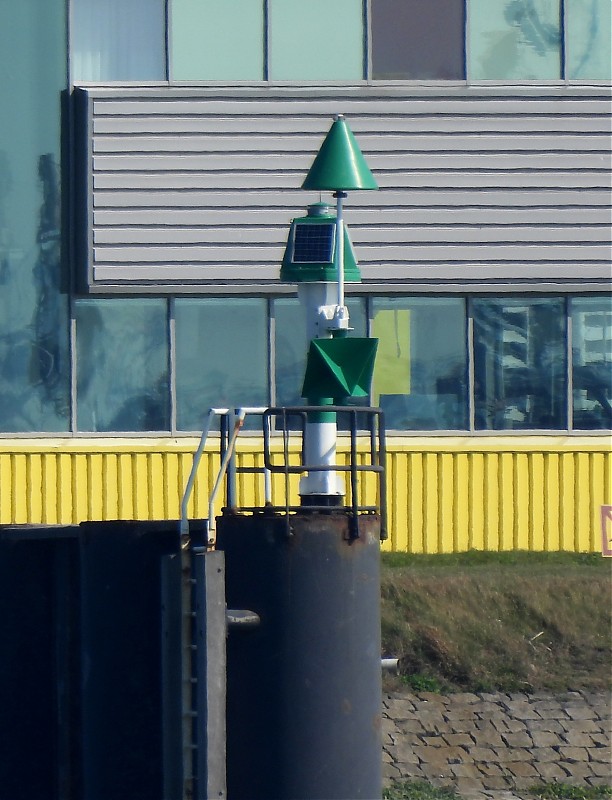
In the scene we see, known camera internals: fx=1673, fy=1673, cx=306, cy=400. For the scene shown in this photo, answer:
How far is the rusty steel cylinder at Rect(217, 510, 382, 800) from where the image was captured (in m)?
7.60

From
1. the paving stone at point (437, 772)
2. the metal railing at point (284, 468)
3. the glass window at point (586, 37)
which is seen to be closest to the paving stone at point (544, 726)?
the paving stone at point (437, 772)

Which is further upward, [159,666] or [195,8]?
[195,8]

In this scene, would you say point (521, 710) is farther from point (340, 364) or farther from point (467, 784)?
point (340, 364)

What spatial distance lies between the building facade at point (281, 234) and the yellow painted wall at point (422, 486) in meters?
0.02

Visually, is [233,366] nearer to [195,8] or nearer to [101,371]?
[101,371]

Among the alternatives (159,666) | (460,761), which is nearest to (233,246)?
(460,761)

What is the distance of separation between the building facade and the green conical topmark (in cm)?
879

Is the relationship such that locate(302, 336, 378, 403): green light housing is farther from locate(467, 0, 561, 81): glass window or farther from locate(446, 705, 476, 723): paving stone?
locate(467, 0, 561, 81): glass window

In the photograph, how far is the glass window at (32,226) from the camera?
17.5 m

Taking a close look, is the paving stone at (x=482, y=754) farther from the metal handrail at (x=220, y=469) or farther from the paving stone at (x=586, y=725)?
the metal handrail at (x=220, y=469)

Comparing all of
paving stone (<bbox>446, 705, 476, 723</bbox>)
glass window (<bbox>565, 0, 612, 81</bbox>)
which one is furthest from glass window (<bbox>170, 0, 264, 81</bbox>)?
paving stone (<bbox>446, 705, 476, 723</bbox>)

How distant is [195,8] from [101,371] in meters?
3.95

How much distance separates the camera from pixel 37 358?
696 inches

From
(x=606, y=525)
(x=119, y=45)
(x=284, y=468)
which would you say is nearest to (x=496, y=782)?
(x=284, y=468)
